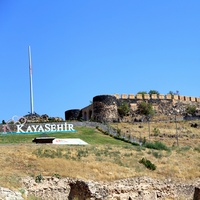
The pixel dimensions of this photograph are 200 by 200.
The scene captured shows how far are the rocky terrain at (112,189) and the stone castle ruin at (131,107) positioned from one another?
1362 inches

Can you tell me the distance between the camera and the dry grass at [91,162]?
73.3ft

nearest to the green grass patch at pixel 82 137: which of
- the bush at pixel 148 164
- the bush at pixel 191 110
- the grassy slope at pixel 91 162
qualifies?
the grassy slope at pixel 91 162

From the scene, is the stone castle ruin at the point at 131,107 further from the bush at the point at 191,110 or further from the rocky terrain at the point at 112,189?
the rocky terrain at the point at 112,189

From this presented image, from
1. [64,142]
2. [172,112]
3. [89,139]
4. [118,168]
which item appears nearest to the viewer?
[118,168]

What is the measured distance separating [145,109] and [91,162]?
4192 cm

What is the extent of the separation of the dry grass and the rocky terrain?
0.72 meters

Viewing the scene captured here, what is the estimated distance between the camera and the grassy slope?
22406 mm

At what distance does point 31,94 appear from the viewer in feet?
184

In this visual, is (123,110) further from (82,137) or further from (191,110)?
(82,137)

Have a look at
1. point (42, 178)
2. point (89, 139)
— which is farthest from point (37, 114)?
point (42, 178)

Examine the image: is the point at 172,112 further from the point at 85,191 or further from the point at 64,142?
the point at 85,191

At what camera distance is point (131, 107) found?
68.0 metres

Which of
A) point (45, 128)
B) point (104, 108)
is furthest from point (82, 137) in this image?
point (104, 108)

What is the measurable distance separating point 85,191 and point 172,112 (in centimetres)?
5141
